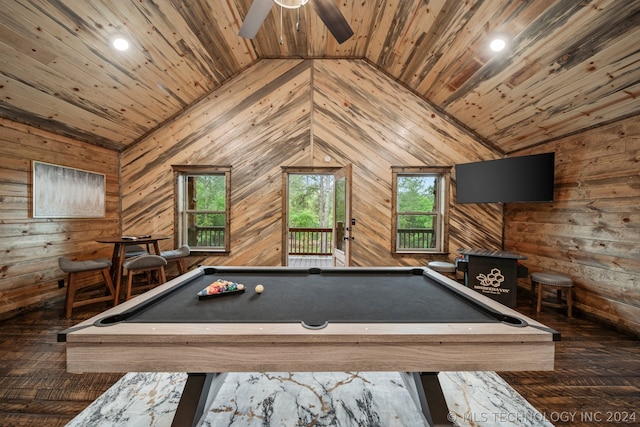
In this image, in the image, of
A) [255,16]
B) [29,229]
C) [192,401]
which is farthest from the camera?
[29,229]

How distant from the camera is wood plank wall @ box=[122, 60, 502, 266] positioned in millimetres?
4004

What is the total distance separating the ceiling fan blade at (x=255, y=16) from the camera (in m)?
1.98

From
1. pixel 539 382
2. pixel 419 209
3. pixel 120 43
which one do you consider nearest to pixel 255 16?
pixel 120 43

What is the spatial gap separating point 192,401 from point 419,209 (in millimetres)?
4088

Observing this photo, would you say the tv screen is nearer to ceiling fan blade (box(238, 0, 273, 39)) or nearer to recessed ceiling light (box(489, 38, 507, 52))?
recessed ceiling light (box(489, 38, 507, 52))

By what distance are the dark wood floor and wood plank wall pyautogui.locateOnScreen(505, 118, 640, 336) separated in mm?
456

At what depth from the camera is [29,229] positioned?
2.94 m

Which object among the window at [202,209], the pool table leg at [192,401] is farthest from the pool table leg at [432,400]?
the window at [202,209]

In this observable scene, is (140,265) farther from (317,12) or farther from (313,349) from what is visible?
(317,12)

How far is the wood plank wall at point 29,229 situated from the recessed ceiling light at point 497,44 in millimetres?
5601

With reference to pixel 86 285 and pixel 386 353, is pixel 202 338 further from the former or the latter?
pixel 86 285

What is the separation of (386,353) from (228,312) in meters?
0.84

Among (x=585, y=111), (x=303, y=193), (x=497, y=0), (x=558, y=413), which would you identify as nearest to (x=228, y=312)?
(x=558, y=413)

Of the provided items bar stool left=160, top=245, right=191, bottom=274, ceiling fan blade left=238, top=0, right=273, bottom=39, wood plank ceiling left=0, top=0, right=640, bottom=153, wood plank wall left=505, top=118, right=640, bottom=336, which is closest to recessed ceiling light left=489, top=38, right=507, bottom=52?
wood plank ceiling left=0, top=0, right=640, bottom=153
